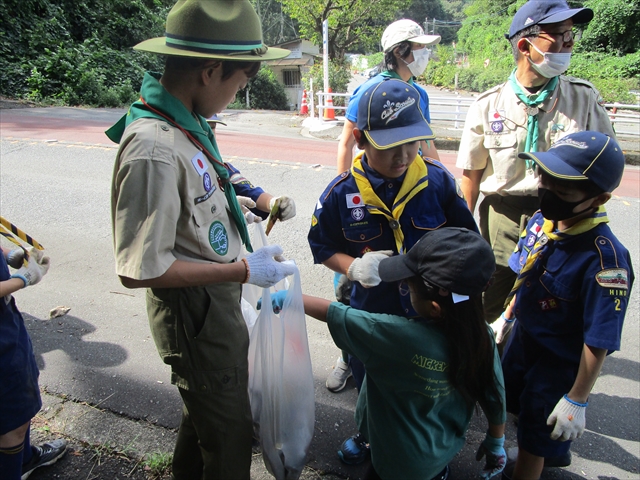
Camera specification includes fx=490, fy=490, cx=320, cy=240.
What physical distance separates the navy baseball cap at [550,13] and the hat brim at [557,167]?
96 centimetres

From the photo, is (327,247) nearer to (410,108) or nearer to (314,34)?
(410,108)

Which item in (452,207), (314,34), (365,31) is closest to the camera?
(452,207)

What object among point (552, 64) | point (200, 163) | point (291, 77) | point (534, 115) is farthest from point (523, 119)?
point (291, 77)

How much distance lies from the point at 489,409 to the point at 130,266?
141cm

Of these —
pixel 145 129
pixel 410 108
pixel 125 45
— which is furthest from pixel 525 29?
pixel 125 45

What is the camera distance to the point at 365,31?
1206 inches

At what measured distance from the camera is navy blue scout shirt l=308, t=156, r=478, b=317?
2.08 m

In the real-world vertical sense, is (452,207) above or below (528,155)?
below

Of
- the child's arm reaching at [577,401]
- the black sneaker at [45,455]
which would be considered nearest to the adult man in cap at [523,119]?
the child's arm reaching at [577,401]

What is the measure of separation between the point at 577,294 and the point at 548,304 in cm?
13

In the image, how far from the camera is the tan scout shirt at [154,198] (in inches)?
57.5

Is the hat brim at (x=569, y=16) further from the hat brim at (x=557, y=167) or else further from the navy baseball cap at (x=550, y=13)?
the hat brim at (x=557, y=167)

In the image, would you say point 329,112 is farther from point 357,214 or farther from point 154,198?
point 154,198

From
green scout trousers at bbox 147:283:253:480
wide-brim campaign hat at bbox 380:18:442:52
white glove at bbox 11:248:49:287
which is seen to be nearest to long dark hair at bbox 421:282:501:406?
green scout trousers at bbox 147:283:253:480
